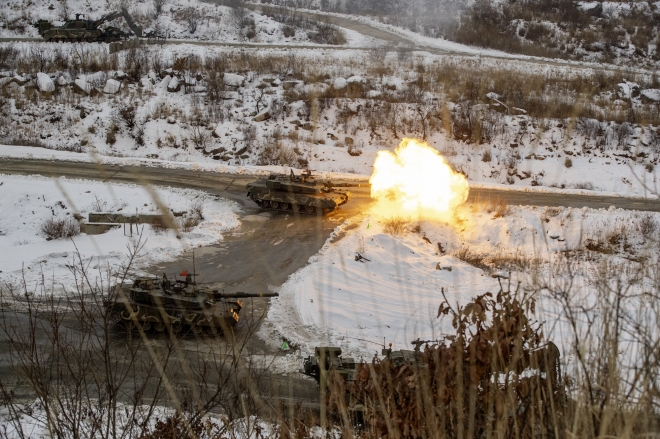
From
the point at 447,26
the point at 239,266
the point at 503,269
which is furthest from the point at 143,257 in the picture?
the point at 447,26

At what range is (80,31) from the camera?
4538cm

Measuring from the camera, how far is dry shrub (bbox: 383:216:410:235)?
2497 centimetres

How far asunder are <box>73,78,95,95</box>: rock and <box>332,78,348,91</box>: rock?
1582cm

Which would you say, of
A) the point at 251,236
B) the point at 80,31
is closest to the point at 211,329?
the point at 251,236

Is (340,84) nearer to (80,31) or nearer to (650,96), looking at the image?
(80,31)

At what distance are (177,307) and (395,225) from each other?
10.9 metres

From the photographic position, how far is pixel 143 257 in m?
22.7

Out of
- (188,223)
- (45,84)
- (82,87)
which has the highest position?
(45,84)

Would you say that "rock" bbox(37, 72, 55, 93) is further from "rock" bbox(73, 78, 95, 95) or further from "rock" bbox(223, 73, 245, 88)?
"rock" bbox(223, 73, 245, 88)

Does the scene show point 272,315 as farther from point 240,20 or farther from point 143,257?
point 240,20

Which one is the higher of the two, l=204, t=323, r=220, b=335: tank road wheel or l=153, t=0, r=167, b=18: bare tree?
l=153, t=0, r=167, b=18: bare tree

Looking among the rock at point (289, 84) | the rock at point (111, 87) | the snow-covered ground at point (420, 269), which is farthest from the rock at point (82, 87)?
the snow-covered ground at point (420, 269)

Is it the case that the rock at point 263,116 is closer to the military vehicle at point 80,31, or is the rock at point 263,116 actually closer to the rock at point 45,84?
the rock at point 45,84

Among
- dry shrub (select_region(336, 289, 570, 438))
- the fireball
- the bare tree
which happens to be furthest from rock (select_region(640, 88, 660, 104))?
dry shrub (select_region(336, 289, 570, 438))
